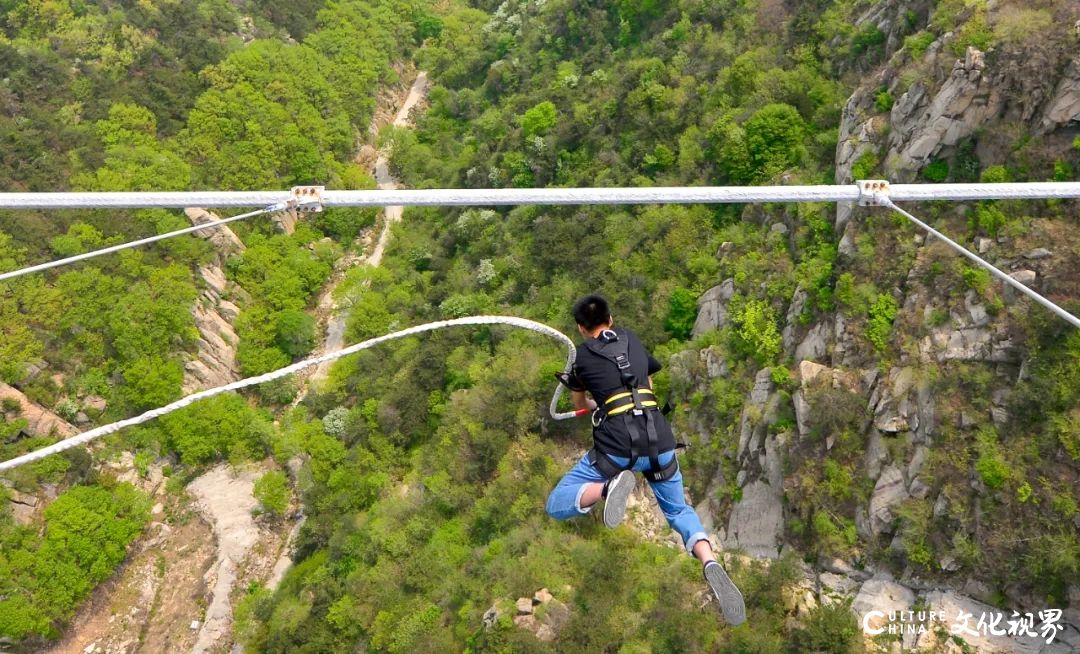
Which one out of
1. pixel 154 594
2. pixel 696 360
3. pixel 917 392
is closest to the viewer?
pixel 917 392

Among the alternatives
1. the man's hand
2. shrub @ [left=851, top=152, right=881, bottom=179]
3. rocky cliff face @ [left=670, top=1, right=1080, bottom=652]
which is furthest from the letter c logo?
shrub @ [left=851, top=152, right=881, bottom=179]

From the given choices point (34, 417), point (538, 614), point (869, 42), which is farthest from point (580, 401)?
point (34, 417)

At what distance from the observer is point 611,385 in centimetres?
704

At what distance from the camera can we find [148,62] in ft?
146

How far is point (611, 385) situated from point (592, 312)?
31.7 inches

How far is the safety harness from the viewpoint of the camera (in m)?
6.97

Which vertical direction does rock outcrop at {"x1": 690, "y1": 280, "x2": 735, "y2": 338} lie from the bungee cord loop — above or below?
below

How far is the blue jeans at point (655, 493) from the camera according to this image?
283 inches

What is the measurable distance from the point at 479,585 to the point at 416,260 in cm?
2090

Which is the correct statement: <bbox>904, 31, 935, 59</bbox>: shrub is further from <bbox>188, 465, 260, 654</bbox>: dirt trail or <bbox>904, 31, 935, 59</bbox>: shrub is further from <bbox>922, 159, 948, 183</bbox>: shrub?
<bbox>188, 465, 260, 654</bbox>: dirt trail

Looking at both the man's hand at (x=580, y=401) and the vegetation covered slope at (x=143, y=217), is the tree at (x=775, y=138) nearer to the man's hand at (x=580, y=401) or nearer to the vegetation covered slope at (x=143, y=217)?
the man's hand at (x=580, y=401)

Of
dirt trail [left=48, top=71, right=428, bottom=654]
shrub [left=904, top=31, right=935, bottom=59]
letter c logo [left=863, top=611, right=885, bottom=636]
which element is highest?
shrub [left=904, top=31, right=935, bottom=59]

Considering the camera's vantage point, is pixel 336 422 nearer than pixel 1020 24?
No

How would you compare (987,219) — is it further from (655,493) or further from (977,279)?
(655,493)
